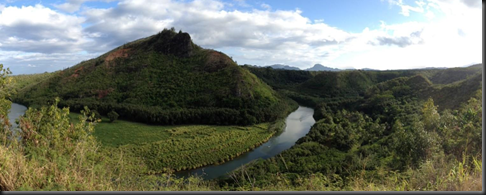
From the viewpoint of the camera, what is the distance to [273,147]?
30391 millimetres

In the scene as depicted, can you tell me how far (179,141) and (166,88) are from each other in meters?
19.6

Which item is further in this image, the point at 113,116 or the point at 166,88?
the point at 166,88

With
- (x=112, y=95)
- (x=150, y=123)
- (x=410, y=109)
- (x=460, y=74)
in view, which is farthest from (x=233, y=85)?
(x=460, y=74)

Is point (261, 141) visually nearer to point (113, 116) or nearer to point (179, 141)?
point (179, 141)

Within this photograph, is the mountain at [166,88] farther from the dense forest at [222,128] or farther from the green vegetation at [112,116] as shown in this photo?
the green vegetation at [112,116]

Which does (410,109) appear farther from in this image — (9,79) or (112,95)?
(112,95)

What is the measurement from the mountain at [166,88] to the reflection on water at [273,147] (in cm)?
325

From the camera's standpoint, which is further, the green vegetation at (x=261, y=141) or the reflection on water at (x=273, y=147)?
the reflection on water at (x=273, y=147)

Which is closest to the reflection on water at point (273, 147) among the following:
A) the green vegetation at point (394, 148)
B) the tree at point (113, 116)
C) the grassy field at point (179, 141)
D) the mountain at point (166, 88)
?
the grassy field at point (179, 141)

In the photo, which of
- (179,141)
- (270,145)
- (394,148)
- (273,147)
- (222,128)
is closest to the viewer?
(394,148)

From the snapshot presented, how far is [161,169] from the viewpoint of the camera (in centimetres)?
2170

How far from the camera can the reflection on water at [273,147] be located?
22.8 m

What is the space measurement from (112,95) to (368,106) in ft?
131

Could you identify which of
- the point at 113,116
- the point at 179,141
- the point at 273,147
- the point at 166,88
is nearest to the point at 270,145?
the point at 273,147
